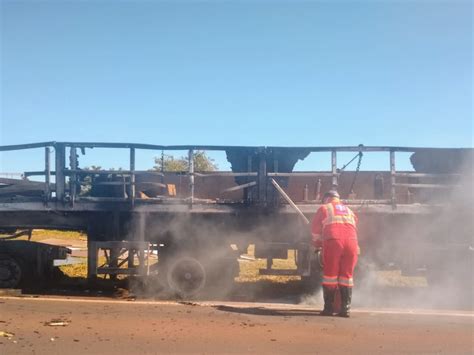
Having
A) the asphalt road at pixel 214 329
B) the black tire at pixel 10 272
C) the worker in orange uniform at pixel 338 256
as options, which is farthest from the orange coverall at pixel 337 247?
the black tire at pixel 10 272

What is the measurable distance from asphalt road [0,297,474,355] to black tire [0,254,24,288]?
51.3 inches

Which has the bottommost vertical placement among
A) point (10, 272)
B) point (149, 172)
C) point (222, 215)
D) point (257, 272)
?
point (257, 272)

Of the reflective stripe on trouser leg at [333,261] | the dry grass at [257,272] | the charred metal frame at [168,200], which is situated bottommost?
the dry grass at [257,272]

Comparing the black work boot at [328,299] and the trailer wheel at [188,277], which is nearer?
the black work boot at [328,299]

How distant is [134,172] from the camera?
25.2 feet

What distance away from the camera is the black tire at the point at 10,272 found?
7797 mm

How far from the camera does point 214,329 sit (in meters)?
5.23

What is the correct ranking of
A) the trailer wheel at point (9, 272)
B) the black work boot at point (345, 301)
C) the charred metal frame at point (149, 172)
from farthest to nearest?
the trailer wheel at point (9, 272)
the charred metal frame at point (149, 172)
the black work boot at point (345, 301)

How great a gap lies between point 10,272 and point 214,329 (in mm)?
4415

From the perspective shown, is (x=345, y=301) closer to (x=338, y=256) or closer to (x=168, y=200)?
(x=338, y=256)

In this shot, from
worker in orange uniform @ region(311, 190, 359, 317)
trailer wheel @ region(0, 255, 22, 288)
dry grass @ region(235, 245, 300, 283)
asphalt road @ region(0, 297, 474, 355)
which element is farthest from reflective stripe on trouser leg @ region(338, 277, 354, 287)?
trailer wheel @ region(0, 255, 22, 288)

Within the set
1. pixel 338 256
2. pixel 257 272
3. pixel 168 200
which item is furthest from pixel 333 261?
pixel 257 272

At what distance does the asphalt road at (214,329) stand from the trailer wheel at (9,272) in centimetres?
130

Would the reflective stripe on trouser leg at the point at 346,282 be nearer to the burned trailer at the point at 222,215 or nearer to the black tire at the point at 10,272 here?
the burned trailer at the point at 222,215
